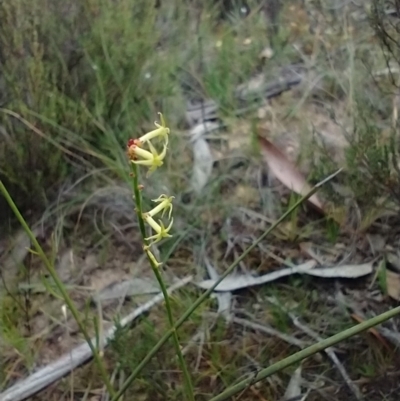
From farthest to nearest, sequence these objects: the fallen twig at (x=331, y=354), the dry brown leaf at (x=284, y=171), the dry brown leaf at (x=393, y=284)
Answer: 1. the dry brown leaf at (x=284, y=171)
2. the dry brown leaf at (x=393, y=284)
3. the fallen twig at (x=331, y=354)

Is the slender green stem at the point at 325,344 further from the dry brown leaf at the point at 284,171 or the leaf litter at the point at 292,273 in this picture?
the dry brown leaf at the point at 284,171

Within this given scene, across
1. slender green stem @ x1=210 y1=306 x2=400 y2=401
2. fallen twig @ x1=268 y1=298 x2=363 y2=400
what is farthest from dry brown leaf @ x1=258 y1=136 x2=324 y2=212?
slender green stem @ x1=210 y1=306 x2=400 y2=401

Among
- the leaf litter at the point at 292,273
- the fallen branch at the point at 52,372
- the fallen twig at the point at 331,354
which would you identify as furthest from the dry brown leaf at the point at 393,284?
the fallen branch at the point at 52,372

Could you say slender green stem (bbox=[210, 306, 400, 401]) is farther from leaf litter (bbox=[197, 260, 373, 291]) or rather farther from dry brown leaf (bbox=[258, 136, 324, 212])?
dry brown leaf (bbox=[258, 136, 324, 212])

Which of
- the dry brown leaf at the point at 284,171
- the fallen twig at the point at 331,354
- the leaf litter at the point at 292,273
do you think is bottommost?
the fallen twig at the point at 331,354

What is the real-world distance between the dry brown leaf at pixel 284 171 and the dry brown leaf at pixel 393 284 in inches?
9.2

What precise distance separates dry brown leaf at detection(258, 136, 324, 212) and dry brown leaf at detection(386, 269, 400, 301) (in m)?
0.23

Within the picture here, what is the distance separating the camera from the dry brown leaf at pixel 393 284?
1516 millimetres

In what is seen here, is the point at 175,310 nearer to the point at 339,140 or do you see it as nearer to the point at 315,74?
the point at 339,140

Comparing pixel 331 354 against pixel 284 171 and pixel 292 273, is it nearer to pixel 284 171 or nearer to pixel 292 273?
pixel 292 273

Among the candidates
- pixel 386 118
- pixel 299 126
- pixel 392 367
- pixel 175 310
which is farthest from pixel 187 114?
pixel 392 367

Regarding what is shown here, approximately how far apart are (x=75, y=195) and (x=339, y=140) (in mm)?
707

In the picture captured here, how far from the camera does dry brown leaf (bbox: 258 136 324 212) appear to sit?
68.7 inches

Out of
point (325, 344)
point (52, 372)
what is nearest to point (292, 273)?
point (52, 372)
